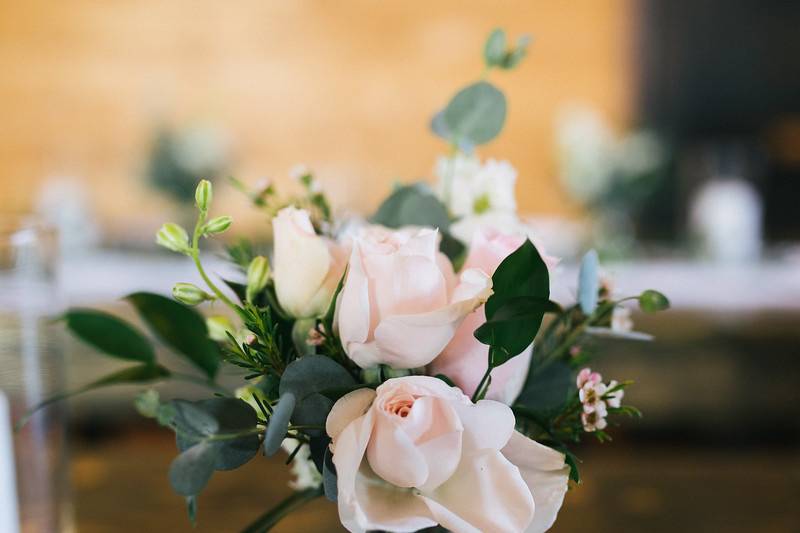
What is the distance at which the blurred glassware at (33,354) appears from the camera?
0.54 metres

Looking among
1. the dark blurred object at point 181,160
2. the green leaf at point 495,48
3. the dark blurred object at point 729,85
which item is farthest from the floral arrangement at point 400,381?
the dark blurred object at point 729,85

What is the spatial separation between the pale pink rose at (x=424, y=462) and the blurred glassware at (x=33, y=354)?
9.7 inches

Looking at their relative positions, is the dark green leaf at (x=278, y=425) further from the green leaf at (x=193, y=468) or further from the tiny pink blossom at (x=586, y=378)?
the tiny pink blossom at (x=586, y=378)

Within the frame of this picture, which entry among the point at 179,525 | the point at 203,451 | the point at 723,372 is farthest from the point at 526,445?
the point at 723,372

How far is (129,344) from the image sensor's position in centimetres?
56

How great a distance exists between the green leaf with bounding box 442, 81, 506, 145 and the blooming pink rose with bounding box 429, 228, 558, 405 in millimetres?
109

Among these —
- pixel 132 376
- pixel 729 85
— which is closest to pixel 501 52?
pixel 132 376

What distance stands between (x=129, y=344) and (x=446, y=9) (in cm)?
339

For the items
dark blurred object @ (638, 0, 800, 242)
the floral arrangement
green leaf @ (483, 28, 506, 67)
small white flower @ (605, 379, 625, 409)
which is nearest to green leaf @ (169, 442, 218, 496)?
the floral arrangement

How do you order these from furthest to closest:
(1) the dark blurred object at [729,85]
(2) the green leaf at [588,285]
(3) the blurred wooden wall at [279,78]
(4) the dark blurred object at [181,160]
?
(3) the blurred wooden wall at [279,78]
(1) the dark blurred object at [729,85]
(4) the dark blurred object at [181,160]
(2) the green leaf at [588,285]

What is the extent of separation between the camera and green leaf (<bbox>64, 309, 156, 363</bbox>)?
56 centimetres

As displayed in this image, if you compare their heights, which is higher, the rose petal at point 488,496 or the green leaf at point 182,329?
the green leaf at point 182,329

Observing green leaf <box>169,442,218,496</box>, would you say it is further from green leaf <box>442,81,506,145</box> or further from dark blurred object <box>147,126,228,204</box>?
dark blurred object <box>147,126,228,204</box>

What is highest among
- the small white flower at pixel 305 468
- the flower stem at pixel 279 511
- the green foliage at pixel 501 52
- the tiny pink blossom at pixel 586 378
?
the green foliage at pixel 501 52
